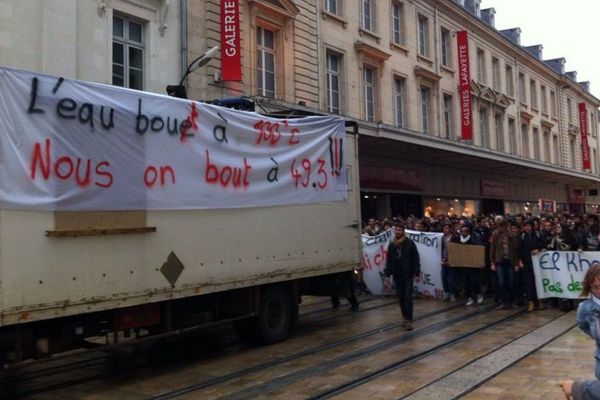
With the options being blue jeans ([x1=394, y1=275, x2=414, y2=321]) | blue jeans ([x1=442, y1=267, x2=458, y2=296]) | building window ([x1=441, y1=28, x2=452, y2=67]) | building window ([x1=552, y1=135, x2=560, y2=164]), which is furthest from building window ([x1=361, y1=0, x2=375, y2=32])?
building window ([x1=552, y1=135, x2=560, y2=164])

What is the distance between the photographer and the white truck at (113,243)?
5648mm

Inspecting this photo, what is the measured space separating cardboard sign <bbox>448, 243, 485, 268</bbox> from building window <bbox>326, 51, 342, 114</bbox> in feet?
34.5

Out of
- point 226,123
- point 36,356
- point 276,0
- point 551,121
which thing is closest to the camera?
point 36,356

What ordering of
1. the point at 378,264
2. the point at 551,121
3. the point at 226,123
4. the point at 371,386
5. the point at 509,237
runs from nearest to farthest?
the point at 371,386 < the point at 226,123 < the point at 509,237 < the point at 378,264 < the point at 551,121

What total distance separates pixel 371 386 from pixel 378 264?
24.3 ft

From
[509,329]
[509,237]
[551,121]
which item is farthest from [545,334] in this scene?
[551,121]

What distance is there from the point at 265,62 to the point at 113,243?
14.1 meters

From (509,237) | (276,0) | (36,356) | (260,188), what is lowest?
(36,356)

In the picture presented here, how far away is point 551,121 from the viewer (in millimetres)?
44062

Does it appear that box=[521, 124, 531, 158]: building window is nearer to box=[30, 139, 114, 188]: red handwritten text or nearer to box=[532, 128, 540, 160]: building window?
box=[532, 128, 540, 160]: building window

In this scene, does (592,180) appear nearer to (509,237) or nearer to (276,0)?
(276,0)

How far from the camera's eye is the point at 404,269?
982 centimetres

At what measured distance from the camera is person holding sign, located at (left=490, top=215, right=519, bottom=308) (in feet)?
38.3

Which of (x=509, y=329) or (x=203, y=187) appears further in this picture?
(x=509, y=329)
